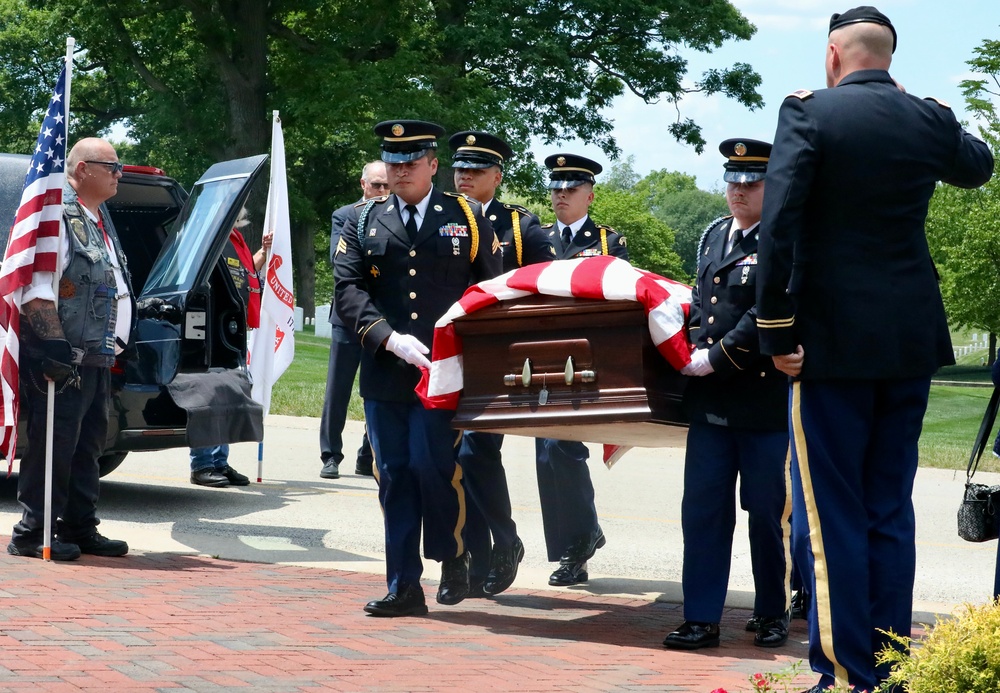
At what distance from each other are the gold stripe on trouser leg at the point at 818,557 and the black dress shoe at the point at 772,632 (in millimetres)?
1255

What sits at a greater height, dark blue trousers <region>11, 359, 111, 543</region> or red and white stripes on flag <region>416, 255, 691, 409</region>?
red and white stripes on flag <region>416, 255, 691, 409</region>

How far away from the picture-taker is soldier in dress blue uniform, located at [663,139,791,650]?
5457 millimetres

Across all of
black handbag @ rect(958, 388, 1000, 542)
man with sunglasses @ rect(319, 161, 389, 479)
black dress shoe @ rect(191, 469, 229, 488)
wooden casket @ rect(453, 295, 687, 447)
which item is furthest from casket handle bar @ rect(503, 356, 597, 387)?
black dress shoe @ rect(191, 469, 229, 488)

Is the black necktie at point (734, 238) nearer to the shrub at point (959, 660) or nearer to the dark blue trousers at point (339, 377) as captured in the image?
the shrub at point (959, 660)

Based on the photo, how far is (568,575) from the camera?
6.92 m

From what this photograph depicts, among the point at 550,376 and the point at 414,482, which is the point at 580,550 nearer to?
the point at 414,482

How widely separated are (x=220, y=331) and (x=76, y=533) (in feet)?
8.01

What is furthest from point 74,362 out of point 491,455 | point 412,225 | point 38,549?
point 491,455

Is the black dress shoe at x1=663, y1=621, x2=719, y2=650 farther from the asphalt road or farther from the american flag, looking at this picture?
the american flag

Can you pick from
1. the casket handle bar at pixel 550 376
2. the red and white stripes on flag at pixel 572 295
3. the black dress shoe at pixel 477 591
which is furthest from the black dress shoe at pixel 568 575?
the casket handle bar at pixel 550 376

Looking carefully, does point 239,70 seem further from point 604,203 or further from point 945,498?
point 604,203

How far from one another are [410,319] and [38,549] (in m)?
2.45

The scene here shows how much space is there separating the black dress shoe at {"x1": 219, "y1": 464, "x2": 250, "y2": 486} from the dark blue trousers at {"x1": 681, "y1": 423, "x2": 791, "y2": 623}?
5.32 metres

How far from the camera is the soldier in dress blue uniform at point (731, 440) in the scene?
215 inches
